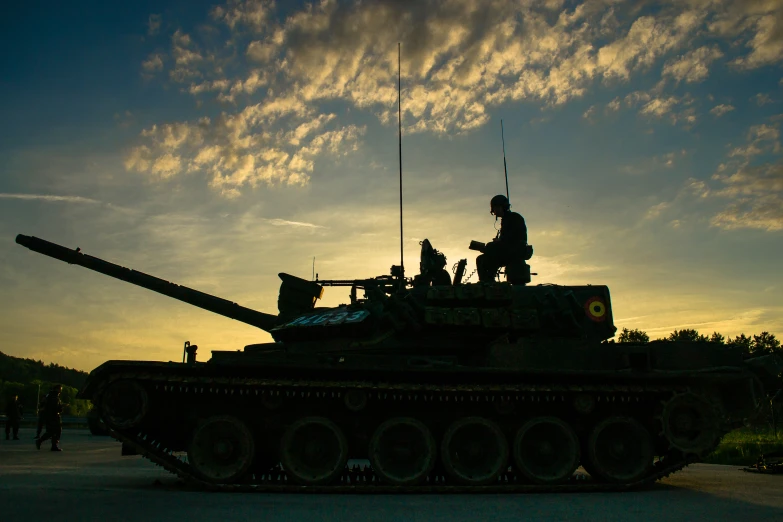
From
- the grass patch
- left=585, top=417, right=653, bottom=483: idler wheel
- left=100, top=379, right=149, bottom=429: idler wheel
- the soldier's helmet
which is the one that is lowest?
the grass patch

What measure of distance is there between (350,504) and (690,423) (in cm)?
587

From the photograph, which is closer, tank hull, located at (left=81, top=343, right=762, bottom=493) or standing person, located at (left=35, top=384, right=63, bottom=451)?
tank hull, located at (left=81, top=343, right=762, bottom=493)

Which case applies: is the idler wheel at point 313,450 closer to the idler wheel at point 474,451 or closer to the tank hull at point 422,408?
the tank hull at point 422,408

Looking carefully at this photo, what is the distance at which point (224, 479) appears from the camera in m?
10.2

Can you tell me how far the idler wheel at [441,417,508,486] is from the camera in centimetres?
1046

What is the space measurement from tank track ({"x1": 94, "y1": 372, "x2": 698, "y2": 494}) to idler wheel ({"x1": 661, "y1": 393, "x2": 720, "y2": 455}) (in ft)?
0.62

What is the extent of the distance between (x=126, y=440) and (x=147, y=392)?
749 millimetres

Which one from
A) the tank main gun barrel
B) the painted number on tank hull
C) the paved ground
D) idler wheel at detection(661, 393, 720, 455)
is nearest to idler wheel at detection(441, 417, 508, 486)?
the paved ground

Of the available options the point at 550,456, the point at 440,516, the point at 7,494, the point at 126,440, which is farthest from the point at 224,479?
the point at 550,456

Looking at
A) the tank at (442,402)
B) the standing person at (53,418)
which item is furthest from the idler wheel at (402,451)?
the standing person at (53,418)

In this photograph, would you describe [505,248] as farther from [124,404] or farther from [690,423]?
[124,404]

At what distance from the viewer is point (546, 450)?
10.9 metres

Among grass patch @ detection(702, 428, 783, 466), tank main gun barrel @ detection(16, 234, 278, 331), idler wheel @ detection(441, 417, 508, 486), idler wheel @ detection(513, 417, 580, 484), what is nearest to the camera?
idler wheel @ detection(441, 417, 508, 486)

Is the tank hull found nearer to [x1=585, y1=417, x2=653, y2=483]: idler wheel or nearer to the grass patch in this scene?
[x1=585, y1=417, x2=653, y2=483]: idler wheel
